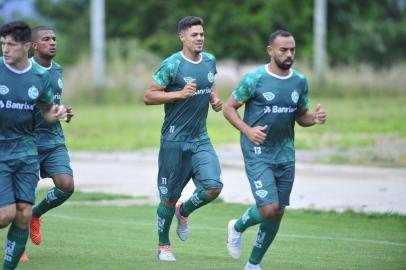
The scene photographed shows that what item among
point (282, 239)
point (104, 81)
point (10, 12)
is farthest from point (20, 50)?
point (10, 12)

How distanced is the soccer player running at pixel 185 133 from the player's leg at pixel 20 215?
2.14m

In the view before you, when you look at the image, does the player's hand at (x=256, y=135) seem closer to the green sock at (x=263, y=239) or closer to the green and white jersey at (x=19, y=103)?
the green sock at (x=263, y=239)

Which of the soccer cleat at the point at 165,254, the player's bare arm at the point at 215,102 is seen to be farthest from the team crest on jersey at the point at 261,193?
the player's bare arm at the point at 215,102

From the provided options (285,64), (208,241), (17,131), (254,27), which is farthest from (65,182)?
(254,27)

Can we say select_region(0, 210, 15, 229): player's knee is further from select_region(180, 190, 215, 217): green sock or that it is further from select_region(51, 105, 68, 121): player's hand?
select_region(180, 190, 215, 217): green sock

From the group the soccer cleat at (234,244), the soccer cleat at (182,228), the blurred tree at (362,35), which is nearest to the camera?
the soccer cleat at (234,244)

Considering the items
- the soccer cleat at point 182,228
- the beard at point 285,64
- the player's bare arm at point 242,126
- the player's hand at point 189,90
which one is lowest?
the soccer cleat at point 182,228

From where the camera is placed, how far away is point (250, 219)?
10844mm

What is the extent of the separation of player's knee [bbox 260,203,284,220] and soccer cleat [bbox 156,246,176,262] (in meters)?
1.43

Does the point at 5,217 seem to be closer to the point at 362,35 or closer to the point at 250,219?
the point at 250,219

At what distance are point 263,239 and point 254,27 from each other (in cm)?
5055

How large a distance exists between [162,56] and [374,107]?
66.8 ft

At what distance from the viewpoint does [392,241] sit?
1338 centimetres

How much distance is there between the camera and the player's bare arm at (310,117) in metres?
10.7
